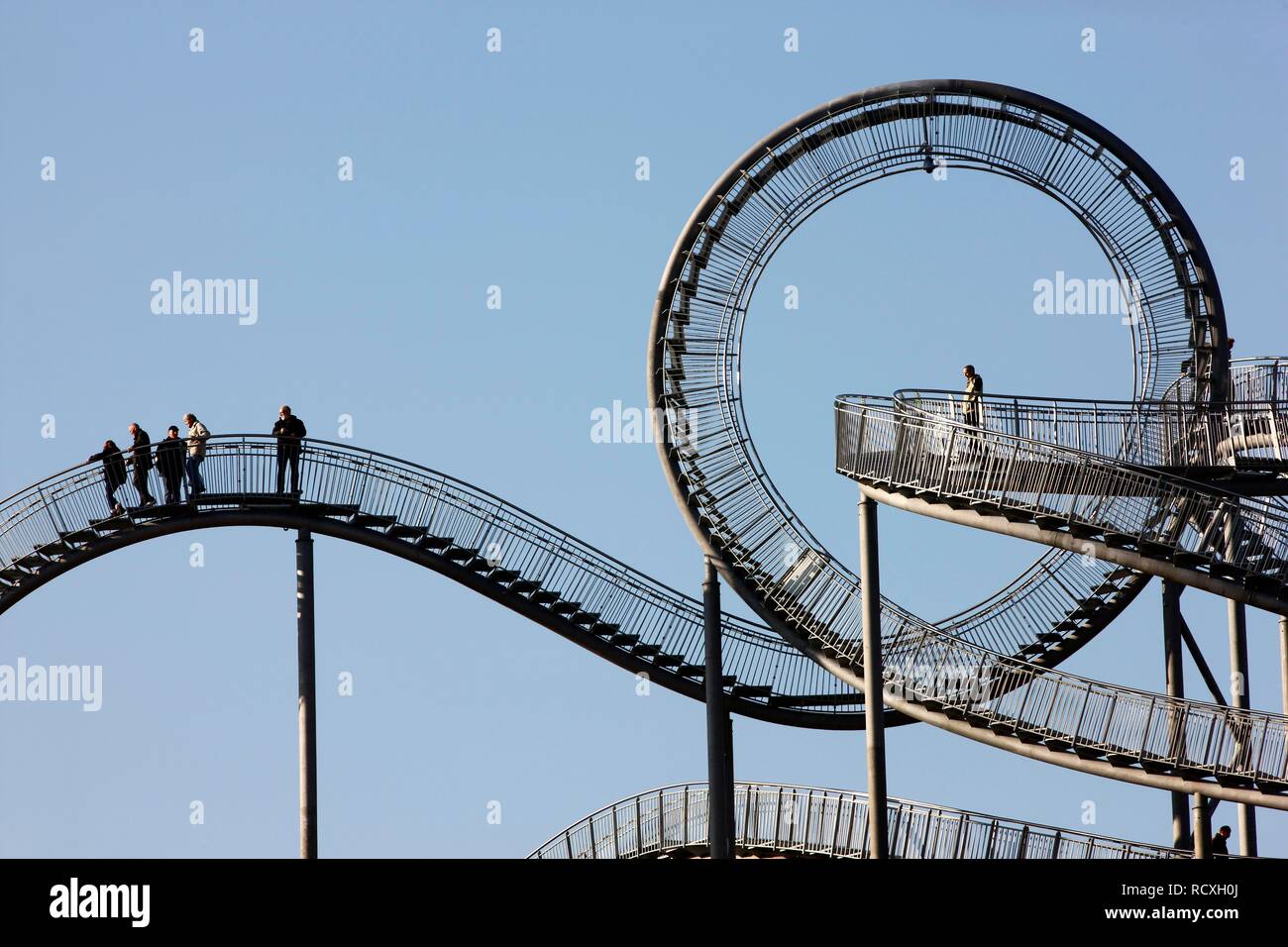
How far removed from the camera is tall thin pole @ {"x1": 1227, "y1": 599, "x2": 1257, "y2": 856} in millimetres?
34062

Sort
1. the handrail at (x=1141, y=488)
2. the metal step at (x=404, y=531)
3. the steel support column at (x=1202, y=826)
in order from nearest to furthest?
the handrail at (x=1141, y=488), the steel support column at (x=1202, y=826), the metal step at (x=404, y=531)

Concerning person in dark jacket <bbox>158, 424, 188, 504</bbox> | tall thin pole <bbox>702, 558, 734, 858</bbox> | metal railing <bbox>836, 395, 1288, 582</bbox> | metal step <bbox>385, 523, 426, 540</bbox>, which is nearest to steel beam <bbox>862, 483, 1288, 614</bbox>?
metal railing <bbox>836, 395, 1288, 582</bbox>

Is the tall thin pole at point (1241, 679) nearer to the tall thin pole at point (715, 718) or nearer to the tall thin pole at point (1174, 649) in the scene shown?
the tall thin pole at point (1174, 649)

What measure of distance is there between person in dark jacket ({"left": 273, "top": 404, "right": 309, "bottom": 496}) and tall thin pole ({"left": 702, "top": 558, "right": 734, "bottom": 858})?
6624 millimetres

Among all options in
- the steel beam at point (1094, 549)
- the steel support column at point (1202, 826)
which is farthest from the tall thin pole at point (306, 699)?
the steel support column at point (1202, 826)

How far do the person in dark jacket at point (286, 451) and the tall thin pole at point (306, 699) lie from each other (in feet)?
2.60

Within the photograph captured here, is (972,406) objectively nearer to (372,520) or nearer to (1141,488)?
(1141,488)

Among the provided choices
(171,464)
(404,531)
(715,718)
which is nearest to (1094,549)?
(715,718)

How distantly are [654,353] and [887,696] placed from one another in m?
6.87

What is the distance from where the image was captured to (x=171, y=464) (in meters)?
32.9

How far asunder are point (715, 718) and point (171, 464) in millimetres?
9322

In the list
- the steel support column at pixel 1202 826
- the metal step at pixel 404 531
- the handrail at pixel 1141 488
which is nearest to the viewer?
the handrail at pixel 1141 488

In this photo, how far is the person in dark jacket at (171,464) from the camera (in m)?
32.9
